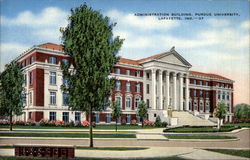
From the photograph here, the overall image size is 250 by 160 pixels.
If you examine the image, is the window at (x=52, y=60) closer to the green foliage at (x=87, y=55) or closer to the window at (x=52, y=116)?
the window at (x=52, y=116)

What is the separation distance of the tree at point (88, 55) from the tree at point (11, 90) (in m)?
12.9

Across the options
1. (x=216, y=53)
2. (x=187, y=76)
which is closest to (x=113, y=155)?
(x=216, y=53)

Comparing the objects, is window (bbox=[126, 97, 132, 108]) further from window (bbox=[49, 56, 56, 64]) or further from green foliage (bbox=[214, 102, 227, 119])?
green foliage (bbox=[214, 102, 227, 119])

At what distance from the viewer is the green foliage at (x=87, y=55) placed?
19391 mm

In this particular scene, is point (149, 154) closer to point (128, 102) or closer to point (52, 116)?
point (52, 116)

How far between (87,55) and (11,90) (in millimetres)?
15424

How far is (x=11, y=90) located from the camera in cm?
3081

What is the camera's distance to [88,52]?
63.3 feet

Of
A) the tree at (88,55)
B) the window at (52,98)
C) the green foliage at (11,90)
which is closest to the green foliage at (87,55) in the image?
the tree at (88,55)

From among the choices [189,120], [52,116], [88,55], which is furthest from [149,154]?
[189,120]

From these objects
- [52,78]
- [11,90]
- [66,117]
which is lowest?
Answer: [66,117]

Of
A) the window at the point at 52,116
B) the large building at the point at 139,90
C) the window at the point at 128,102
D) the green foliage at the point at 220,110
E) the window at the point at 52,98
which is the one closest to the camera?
the green foliage at the point at 220,110

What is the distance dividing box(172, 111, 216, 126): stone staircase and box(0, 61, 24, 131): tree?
28812 mm

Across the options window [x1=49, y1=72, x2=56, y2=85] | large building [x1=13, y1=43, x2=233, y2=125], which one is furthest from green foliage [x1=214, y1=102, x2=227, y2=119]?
window [x1=49, y1=72, x2=56, y2=85]
